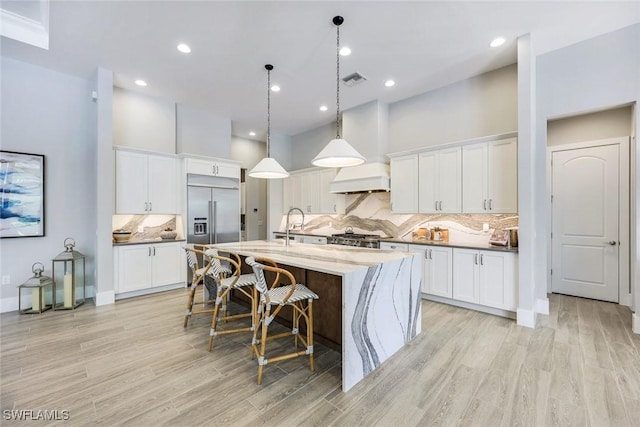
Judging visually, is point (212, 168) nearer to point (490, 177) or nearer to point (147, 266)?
point (147, 266)

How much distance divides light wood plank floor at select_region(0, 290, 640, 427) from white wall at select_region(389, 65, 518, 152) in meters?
2.75

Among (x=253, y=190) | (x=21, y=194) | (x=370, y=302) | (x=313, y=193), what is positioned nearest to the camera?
(x=370, y=302)

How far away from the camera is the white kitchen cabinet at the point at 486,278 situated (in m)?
3.38

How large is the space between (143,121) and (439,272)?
5345 millimetres

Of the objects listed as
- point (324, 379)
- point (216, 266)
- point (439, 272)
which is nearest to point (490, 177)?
point (439, 272)

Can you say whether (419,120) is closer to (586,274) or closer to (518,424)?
(586,274)

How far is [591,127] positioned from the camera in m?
4.05

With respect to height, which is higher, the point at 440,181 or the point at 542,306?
the point at 440,181

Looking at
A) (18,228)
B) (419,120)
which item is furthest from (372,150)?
(18,228)

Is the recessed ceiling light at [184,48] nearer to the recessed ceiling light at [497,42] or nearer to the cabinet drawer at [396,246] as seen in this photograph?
the recessed ceiling light at [497,42]

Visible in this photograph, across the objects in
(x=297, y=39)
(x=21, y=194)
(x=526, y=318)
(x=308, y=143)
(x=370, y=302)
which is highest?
(x=297, y=39)

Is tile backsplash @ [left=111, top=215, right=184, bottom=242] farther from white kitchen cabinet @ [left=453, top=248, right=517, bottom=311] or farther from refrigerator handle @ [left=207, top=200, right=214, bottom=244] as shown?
white kitchen cabinet @ [left=453, top=248, right=517, bottom=311]

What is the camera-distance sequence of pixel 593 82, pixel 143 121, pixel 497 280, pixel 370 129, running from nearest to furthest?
pixel 593 82 < pixel 497 280 < pixel 143 121 < pixel 370 129

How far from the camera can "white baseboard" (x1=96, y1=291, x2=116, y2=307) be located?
154 inches
